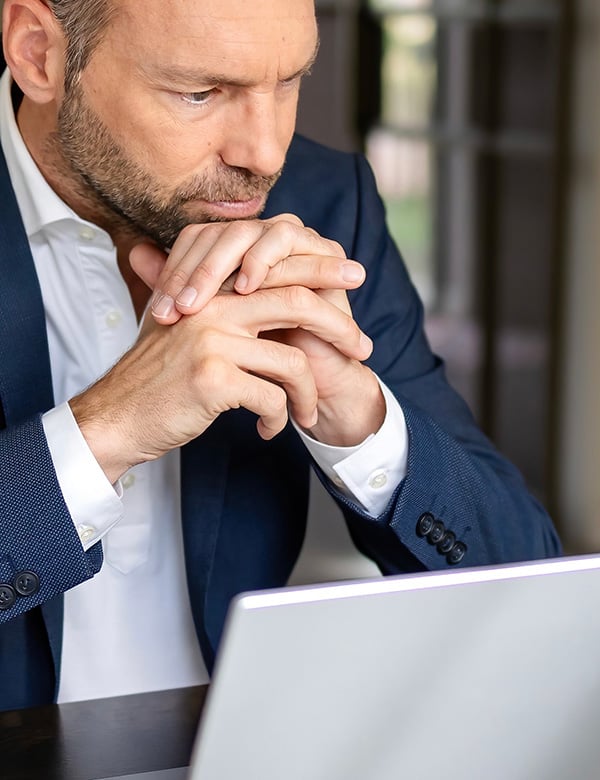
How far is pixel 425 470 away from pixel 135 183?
496 millimetres

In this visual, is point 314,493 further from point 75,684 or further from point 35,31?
point 35,31

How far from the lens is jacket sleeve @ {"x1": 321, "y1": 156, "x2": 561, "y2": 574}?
1.28 metres

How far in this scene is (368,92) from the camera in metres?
4.64

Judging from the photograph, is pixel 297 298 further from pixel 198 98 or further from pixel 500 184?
pixel 500 184

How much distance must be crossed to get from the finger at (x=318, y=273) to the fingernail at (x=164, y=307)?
0.31 ft

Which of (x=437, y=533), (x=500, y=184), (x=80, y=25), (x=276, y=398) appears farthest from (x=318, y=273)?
(x=500, y=184)

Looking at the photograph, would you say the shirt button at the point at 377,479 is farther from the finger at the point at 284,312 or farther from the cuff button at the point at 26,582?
the cuff button at the point at 26,582

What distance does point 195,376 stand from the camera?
111 centimetres

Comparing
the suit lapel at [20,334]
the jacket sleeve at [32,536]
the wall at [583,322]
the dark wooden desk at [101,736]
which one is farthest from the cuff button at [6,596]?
the wall at [583,322]

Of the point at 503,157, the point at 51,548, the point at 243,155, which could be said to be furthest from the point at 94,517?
the point at 503,157

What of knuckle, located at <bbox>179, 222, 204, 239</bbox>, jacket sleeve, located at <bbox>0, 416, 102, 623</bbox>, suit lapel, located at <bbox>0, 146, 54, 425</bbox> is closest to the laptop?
jacket sleeve, located at <bbox>0, 416, 102, 623</bbox>

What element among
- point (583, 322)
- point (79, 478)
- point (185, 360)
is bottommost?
point (583, 322)

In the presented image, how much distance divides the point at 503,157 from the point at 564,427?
92 cm

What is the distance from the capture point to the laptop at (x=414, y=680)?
0.69 metres
